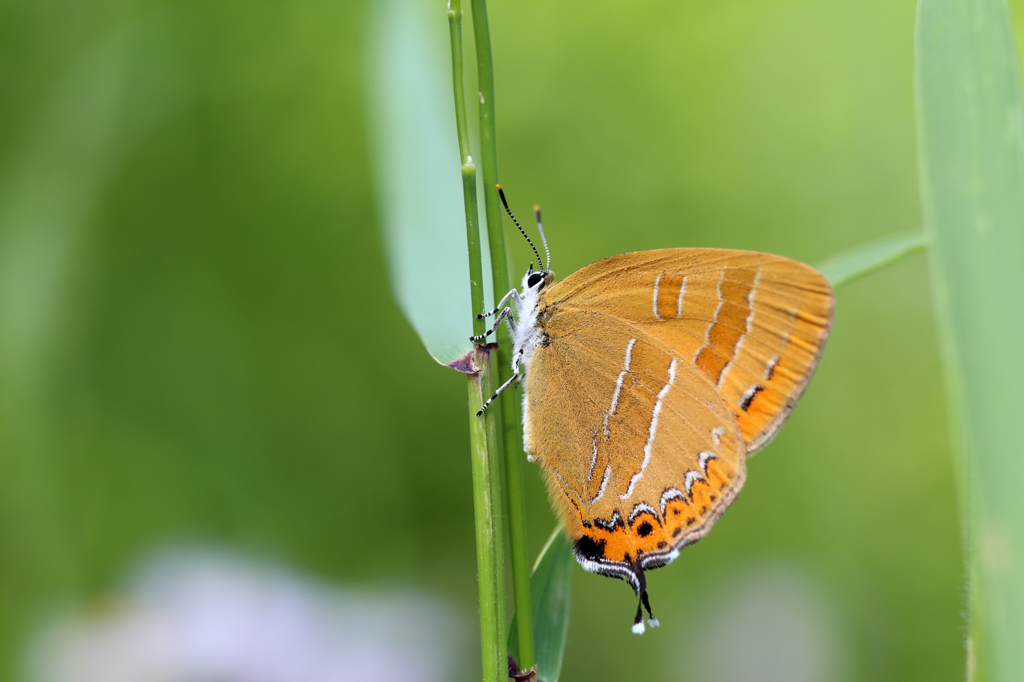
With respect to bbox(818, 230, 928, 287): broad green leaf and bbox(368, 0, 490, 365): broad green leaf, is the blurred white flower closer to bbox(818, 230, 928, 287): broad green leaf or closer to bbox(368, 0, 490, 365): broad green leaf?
bbox(368, 0, 490, 365): broad green leaf

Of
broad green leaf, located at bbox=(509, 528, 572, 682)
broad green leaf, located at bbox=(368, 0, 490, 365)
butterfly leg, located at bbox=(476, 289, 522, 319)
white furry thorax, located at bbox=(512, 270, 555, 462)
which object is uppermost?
broad green leaf, located at bbox=(368, 0, 490, 365)

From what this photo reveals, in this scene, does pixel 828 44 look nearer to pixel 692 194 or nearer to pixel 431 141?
pixel 692 194

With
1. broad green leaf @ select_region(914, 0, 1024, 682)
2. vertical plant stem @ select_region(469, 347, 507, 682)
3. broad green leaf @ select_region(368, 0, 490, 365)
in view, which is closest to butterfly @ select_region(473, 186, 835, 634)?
broad green leaf @ select_region(368, 0, 490, 365)

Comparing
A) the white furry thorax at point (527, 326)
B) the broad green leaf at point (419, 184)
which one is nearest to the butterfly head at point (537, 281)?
the white furry thorax at point (527, 326)

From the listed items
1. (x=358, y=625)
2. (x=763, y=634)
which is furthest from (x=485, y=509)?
(x=763, y=634)

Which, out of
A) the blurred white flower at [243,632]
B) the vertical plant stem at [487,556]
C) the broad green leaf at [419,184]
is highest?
the broad green leaf at [419,184]

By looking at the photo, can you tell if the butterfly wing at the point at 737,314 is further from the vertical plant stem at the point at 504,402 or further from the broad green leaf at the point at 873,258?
the vertical plant stem at the point at 504,402
